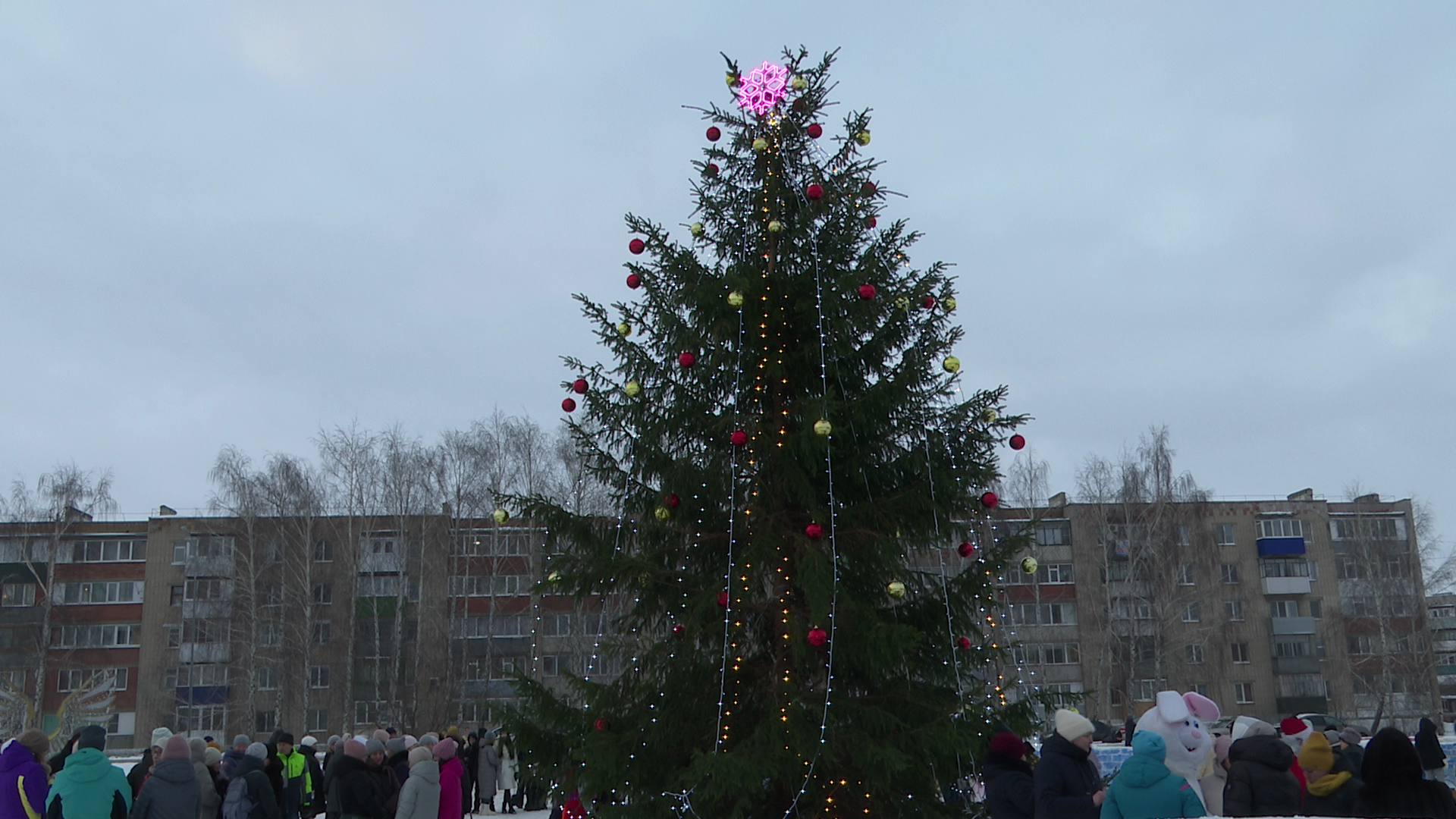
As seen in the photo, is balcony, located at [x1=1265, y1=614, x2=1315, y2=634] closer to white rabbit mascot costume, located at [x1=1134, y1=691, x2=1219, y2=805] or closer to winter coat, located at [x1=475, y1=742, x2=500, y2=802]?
winter coat, located at [x1=475, y1=742, x2=500, y2=802]

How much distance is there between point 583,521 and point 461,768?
3.28m

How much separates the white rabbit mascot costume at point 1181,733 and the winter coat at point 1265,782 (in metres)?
0.67

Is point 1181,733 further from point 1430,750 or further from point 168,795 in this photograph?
point 168,795

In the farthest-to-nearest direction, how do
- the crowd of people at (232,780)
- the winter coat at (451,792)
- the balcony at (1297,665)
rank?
the balcony at (1297,665) → the winter coat at (451,792) → the crowd of people at (232,780)

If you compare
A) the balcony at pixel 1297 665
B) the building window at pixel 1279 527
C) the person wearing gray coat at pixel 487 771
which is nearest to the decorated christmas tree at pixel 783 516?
the person wearing gray coat at pixel 487 771

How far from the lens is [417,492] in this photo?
120 feet

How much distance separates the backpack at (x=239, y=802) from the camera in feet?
32.7

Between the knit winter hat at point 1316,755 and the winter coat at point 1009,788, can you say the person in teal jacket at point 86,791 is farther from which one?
the knit winter hat at point 1316,755

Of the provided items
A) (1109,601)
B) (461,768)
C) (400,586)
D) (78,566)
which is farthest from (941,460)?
(78,566)

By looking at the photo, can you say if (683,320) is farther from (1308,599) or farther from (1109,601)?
(1308,599)

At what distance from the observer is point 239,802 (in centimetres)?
998

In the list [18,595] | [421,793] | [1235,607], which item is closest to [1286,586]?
[1235,607]

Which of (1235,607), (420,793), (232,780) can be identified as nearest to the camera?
(420,793)

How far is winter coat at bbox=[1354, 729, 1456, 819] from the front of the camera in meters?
5.84
